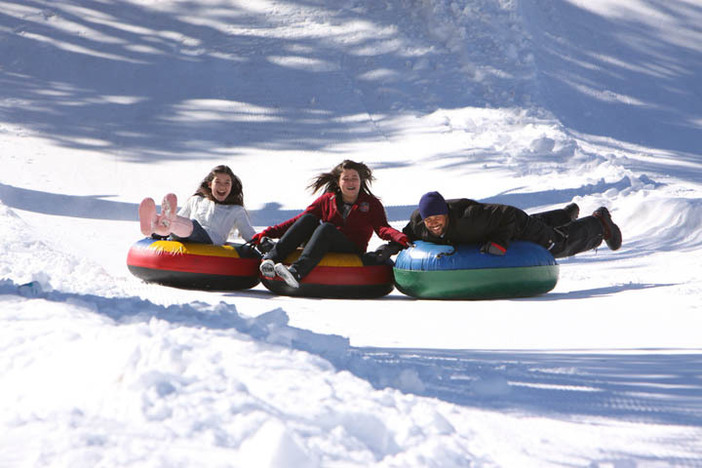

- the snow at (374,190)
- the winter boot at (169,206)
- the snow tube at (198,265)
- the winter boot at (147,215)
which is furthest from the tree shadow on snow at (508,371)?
the snow tube at (198,265)

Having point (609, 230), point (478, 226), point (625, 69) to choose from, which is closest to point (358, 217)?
point (478, 226)

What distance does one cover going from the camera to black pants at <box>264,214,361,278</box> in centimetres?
580

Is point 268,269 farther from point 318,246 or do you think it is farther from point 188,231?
point 188,231

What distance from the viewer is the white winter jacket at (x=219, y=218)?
630 centimetres

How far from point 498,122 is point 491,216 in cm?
1099

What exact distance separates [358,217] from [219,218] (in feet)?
3.69

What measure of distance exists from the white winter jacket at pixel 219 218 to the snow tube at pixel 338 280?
21.9 inches

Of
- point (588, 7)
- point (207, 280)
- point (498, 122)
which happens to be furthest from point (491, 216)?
point (588, 7)

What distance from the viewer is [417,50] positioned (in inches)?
755

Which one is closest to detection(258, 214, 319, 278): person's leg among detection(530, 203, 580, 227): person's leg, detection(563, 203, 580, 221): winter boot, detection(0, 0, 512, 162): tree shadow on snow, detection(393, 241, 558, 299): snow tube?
detection(393, 241, 558, 299): snow tube

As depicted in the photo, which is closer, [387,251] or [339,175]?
[387,251]

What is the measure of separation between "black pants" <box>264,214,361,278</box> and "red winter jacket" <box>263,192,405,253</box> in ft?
0.20

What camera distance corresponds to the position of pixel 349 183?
594 cm

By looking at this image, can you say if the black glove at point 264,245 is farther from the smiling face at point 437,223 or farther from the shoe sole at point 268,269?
the smiling face at point 437,223
